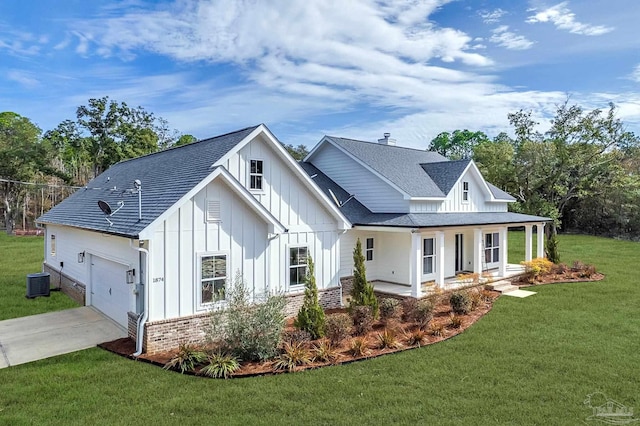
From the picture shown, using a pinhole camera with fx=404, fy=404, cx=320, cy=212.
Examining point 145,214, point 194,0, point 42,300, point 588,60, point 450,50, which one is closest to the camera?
point 145,214

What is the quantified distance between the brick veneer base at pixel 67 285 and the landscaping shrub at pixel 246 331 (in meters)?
7.98

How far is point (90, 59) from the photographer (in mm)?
20750

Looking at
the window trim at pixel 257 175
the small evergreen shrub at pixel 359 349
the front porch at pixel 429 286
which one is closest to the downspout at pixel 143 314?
the window trim at pixel 257 175

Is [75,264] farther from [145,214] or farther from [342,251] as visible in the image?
[342,251]

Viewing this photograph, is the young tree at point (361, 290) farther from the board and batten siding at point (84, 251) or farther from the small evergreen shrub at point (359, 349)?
the board and batten siding at point (84, 251)

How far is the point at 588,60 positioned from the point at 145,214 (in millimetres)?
21516

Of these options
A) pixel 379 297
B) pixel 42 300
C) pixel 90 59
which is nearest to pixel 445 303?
pixel 379 297

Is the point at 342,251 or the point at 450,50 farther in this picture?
the point at 450,50

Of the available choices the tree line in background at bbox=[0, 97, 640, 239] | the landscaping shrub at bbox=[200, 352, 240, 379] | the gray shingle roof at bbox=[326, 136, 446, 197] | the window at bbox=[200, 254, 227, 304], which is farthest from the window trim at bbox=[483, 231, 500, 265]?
the landscaping shrub at bbox=[200, 352, 240, 379]

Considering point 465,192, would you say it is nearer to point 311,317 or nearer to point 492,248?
point 492,248

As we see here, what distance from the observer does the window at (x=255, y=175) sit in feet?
39.3

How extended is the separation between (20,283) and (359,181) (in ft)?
52.3

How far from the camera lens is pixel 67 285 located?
1602 cm

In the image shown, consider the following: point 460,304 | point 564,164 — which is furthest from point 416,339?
point 564,164
